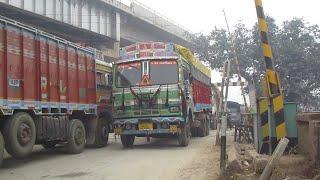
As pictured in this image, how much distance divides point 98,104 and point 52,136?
12.5 feet

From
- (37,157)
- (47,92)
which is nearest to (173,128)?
(37,157)

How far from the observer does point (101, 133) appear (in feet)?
56.8

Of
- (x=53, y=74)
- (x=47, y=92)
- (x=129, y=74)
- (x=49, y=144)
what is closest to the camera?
(x=47, y=92)

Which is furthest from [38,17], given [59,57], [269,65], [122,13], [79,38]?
[269,65]

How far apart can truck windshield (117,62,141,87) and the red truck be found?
927 millimetres

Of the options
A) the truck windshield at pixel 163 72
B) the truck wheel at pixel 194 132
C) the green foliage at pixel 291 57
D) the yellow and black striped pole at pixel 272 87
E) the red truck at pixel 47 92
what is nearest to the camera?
the yellow and black striped pole at pixel 272 87

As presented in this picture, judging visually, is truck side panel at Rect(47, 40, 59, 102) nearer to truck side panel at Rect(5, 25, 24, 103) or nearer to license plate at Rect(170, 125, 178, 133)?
truck side panel at Rect(5, 25, 24, 103)

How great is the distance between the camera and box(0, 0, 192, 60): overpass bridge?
2619cm

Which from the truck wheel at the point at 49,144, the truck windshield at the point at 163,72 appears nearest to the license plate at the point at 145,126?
the truck windshield at the point at 163,72

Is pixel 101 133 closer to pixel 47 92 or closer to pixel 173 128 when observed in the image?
pixel 173 128

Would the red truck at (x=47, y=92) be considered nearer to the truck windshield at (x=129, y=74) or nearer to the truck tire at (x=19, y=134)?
the truck tire at (x=19, y=134)

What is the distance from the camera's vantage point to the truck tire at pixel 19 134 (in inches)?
436

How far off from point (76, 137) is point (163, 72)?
3.39m

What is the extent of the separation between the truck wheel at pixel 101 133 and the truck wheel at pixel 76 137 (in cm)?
172
